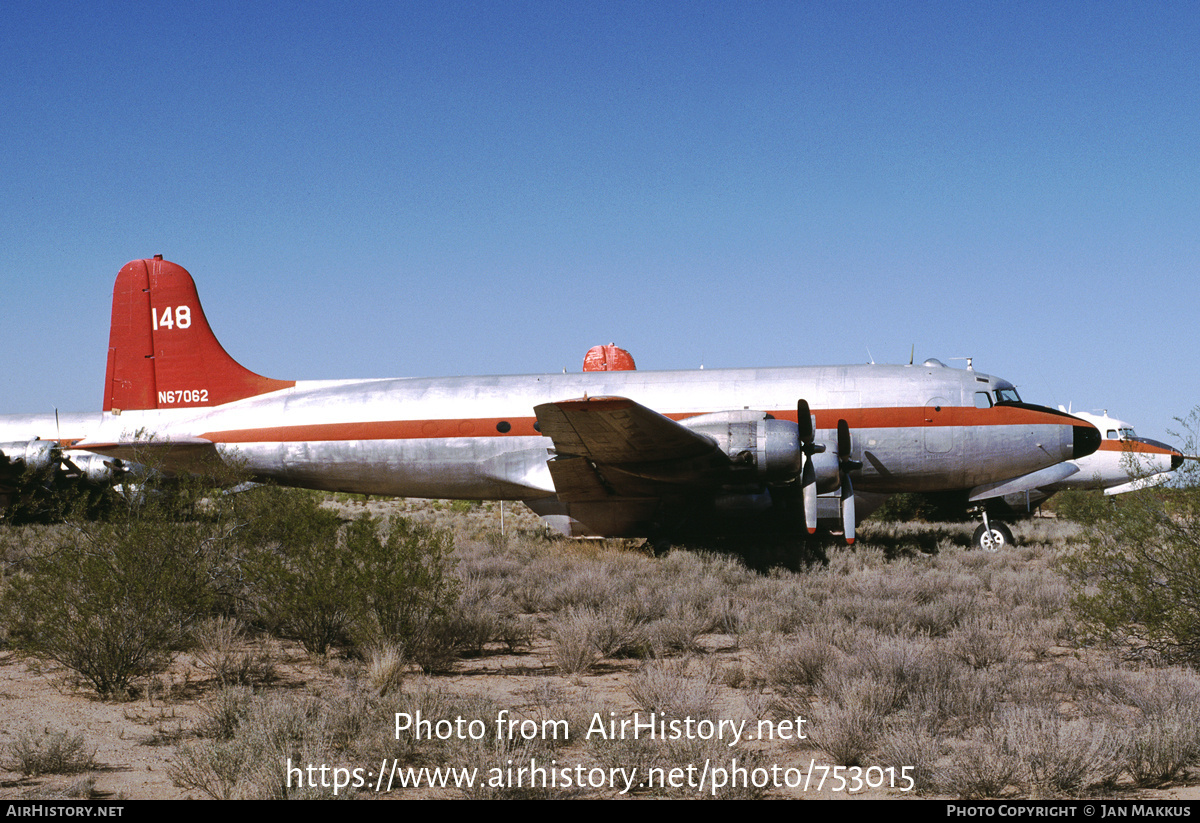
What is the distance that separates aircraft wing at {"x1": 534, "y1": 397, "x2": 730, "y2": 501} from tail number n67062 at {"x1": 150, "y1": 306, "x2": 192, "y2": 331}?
9885 mm

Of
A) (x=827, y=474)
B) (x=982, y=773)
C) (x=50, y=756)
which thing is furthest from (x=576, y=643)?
(x=827, y=474)

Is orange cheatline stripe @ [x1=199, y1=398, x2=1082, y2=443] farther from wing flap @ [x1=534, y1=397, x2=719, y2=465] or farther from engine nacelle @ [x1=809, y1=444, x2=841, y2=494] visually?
wing flap @ [x1=534, y1=397, x2=719, y2=465]

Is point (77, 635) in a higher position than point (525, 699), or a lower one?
higher

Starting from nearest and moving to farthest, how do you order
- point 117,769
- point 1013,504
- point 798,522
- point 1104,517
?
point 117,769, point 1104,517, point 798,522, point 1013,504

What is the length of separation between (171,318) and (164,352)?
0.82 m

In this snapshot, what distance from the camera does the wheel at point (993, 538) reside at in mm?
17062

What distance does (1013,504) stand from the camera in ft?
→ 61.2

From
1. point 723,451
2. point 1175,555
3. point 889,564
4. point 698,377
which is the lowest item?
point 889,564

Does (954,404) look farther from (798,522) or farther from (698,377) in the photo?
(698,377)

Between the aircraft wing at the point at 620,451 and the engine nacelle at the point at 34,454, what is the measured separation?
15.7m

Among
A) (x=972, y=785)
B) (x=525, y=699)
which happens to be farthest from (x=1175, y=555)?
(x=525, y=699)

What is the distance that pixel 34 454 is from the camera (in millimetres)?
22219
